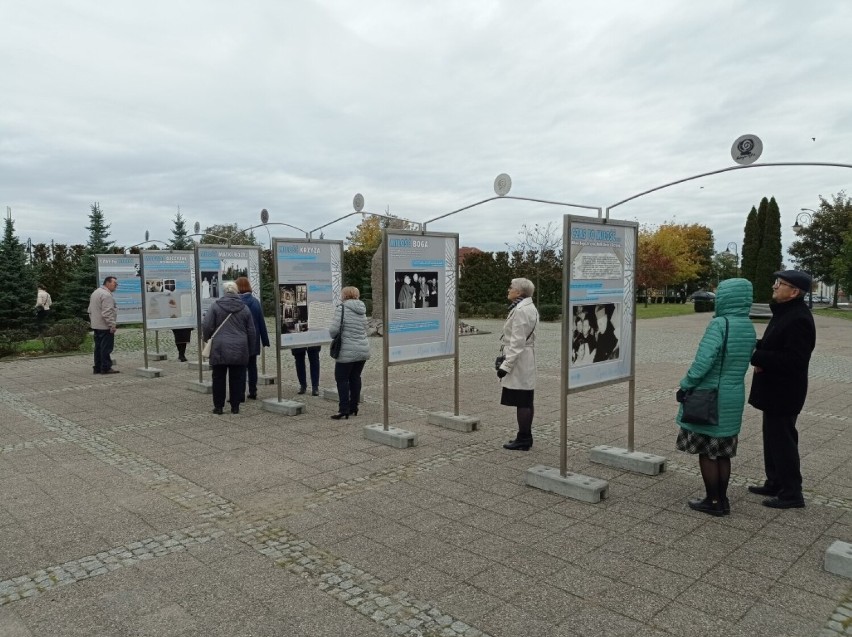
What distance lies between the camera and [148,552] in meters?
4.29

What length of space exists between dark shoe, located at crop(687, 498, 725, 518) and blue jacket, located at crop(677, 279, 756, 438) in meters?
0.64

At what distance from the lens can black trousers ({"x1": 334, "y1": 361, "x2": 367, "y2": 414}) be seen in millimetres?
8250

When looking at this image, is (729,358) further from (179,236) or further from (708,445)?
(179,236)

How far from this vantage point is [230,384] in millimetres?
8781

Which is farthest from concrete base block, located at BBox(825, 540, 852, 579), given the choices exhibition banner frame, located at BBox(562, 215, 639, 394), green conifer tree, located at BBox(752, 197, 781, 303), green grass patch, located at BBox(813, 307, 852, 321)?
green grass patch, located at BBox(813, 307, 852, 321)

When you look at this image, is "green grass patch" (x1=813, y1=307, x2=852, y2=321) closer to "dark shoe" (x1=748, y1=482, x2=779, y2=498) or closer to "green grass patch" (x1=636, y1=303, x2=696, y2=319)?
"green grass patch" (x1=636, y1=303, x2=696, y2=319)

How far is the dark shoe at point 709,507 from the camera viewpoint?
4867 millimetres

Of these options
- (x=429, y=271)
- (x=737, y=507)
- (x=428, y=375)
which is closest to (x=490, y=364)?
(x=428, y=375)

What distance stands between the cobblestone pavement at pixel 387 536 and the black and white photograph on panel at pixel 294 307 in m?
1.47

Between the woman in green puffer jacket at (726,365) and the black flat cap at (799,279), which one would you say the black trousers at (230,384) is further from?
the black flat cap at (799,279)

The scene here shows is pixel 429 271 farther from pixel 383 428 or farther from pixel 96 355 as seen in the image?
pixel 96 355

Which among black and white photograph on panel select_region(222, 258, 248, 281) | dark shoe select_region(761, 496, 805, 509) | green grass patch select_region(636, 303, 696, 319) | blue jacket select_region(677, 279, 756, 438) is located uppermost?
black and white photograph on panel select_region(222, 258, 248, 281)

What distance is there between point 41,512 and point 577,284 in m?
4.71

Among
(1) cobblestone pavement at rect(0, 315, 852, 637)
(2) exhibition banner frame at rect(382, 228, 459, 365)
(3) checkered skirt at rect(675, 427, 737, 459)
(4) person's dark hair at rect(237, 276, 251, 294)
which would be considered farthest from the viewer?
(4) person's dark hair at rect(237, 276, 251, 294)
